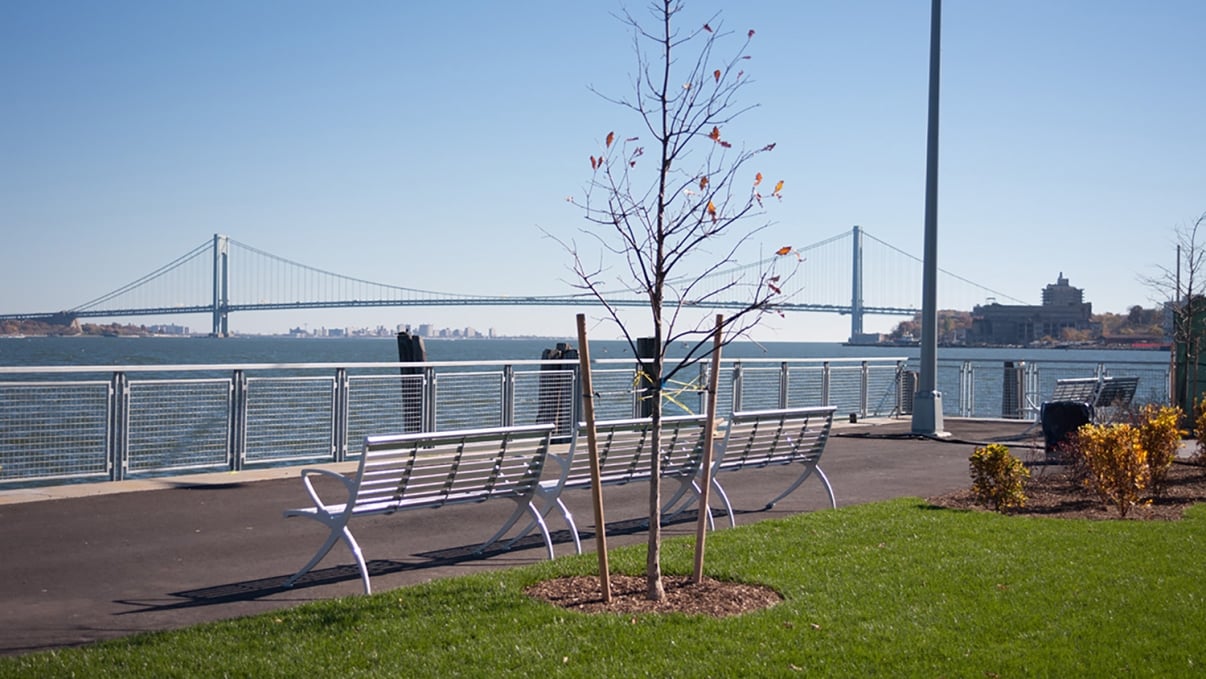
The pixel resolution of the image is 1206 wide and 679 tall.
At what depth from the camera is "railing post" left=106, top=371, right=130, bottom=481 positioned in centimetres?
1129

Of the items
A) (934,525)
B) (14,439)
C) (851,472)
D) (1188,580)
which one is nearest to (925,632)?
(1188,580)

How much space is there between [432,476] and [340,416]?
630 cm

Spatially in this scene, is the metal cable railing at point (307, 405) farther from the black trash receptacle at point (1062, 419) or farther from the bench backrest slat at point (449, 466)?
the black trash receptacle at point (1062, 419)

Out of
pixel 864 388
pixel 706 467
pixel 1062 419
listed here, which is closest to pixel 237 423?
pixel 706 467

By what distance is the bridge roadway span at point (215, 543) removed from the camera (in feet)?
20.4

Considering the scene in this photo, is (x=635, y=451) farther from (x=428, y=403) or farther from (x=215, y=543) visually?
(x=428, y=403)

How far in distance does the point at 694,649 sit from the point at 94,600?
3287 mm

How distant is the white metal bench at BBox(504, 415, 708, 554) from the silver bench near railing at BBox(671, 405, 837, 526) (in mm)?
323

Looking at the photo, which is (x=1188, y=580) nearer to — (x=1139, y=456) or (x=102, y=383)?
(x=1139, y=456)

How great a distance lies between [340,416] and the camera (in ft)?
43.9

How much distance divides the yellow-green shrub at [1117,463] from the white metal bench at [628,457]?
3.09 metres

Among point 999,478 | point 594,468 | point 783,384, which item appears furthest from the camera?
point 783,384

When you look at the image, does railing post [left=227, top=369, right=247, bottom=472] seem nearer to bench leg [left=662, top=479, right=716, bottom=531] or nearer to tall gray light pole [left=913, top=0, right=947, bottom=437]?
bench leg [left=662, top=479, right=716, bottom=531]

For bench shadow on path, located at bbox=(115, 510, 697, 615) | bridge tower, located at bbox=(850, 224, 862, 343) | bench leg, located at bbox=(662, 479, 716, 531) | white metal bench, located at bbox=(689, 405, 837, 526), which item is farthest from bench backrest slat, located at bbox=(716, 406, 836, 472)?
bridge tower, located at bbox=(850, 224, 862, 343)
